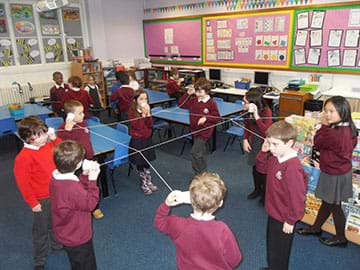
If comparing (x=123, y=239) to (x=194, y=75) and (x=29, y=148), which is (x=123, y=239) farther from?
(x=194, y=75)

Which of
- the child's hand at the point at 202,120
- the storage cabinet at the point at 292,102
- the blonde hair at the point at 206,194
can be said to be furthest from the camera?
the storage cabinet at the point at 292,102

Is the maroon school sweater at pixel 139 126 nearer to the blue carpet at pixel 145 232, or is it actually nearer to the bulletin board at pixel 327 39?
the blue carpet at pixel 145 232

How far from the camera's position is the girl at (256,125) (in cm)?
294

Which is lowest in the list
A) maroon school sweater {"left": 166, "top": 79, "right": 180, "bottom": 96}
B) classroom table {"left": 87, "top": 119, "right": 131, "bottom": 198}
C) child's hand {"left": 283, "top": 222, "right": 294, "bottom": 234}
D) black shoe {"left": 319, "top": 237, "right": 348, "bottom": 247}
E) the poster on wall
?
black shoe {"left": 319, "top": 237, "right": 348, "bottom": 247}

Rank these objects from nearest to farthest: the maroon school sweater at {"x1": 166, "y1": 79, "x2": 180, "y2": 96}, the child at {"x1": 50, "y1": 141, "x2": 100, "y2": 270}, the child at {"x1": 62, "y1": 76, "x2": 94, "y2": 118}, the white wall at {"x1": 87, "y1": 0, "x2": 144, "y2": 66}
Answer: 1. the child at {"x1": 50, "y1": 141, "x2": 100, "y2": 270}
2. the child at {"x1": 62, "y1": 76, "x2": 94, "y2": 118}
3. the maroon school sweater at {"x1": 166, "y1": 79, "x2": 180, "y2": 96}
4. the white wall at {"x1": 87, "y1": 0, "x2": 144, "y2": 66}

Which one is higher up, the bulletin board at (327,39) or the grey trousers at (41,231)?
the bulletin board at (327,39)

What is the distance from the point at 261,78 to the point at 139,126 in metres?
4.17

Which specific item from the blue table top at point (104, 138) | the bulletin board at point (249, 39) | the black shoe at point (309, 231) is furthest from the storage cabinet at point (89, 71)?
the black shoe at point (309, 231)

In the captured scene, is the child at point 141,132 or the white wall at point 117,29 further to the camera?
the white wall at point 117,29

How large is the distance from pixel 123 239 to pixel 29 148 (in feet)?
4.33

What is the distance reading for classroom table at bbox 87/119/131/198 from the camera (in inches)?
130

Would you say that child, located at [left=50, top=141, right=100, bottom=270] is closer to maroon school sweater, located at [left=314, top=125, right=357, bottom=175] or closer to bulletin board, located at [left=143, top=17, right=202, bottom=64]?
maroon school sweater, located at [left=314, top=125, right=357, bottom=175]

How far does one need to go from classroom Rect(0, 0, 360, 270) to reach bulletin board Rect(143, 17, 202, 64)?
48 mm

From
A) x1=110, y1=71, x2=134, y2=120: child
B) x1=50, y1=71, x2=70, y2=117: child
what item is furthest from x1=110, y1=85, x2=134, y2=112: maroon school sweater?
x1=50, y1=71, x2=70, y2=117: child
